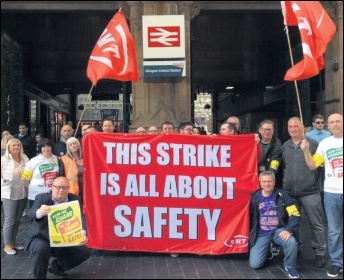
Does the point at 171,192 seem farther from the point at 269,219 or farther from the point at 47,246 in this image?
the point at 47,246

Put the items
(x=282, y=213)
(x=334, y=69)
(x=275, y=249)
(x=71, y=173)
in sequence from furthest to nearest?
1. (x=334, y=69)
2. (x=71, y=173)
3. (x=275, y=249)
4. (x=282, y=213)

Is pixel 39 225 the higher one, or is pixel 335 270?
pixel 39 225

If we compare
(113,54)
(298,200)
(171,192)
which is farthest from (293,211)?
(113,54)

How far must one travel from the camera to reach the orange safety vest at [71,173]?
6336 mm

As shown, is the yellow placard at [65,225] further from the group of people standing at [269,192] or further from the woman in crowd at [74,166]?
the woman in crowd at [74,166]

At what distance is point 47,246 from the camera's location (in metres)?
5.07

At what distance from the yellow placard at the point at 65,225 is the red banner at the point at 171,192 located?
99cm

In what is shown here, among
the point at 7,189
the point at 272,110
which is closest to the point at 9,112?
the point at 7,189

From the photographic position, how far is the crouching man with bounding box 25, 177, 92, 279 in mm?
5027

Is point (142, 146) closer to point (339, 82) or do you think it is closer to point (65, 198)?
point (65, 198)

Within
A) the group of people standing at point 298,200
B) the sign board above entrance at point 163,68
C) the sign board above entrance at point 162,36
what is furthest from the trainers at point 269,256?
the sign board above entrance at point 162,36

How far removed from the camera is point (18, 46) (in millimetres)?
13898

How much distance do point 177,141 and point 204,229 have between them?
1206 millimetres

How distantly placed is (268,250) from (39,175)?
316cm
